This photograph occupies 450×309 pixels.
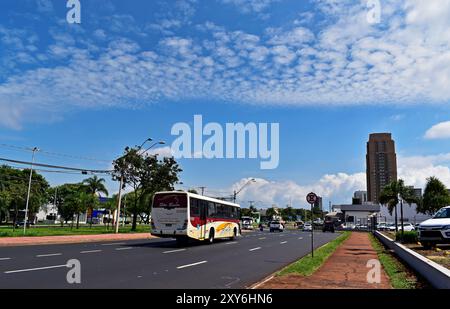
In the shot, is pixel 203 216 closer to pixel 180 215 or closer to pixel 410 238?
pixel 180 215

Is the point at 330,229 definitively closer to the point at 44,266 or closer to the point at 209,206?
the point at 209,206

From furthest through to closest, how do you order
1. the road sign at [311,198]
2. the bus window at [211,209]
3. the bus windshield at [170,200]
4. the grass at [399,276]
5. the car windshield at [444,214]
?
the bus window at [211,209] < the bus windshield at [170,200] < the car windshield at [444,214] < the road sign at [311,198] < the grass at [399,276]

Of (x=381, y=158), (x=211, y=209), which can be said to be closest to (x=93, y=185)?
(x=211, y=209)

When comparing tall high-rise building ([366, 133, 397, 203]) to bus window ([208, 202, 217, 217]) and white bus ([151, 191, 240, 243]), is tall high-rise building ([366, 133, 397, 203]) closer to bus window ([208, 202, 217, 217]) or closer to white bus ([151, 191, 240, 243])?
bus window ([208, 202, 217, 217])

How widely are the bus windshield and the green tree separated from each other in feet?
114

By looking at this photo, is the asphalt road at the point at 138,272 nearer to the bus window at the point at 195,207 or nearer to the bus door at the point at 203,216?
the bus window at the point at 195,207

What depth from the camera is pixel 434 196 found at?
158 feet

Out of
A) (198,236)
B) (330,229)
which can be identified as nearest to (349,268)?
(198,236)

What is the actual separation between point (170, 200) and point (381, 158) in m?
122

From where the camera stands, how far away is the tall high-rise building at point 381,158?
132500 millimetres

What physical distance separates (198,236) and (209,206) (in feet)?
8.87

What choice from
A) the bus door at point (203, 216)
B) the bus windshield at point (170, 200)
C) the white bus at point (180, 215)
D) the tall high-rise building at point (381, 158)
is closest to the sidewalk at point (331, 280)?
the white bus at point (180, 215)

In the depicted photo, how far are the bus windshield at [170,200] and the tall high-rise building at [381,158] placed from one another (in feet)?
392
